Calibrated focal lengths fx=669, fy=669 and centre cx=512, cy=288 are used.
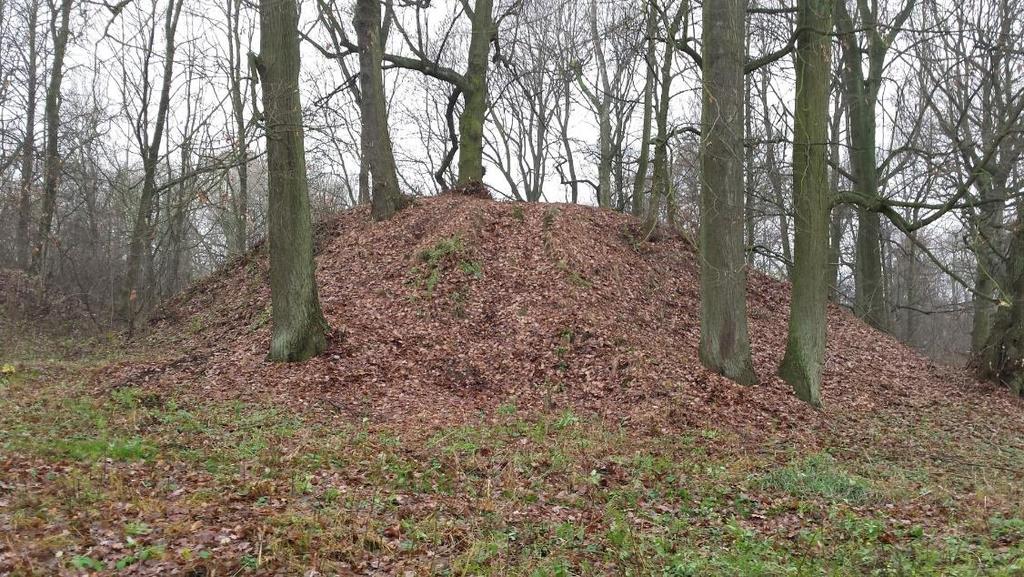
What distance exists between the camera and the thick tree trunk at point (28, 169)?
17.9m

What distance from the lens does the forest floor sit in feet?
15.6

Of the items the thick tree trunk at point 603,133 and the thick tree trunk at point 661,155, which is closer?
the thick tree trunk at point 661,155

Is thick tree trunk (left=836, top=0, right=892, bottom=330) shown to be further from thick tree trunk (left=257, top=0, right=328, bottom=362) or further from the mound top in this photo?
thick tree trunk (left=257, top=0, right=328, bottom=362)

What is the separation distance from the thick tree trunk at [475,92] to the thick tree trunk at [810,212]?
9.52 meters

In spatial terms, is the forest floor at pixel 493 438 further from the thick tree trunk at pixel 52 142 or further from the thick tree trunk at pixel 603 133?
the thick tree trunk at pixel 603 133

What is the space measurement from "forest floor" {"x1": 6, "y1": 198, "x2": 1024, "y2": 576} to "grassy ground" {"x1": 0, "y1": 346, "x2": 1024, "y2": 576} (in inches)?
1.2

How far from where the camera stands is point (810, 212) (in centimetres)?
1009

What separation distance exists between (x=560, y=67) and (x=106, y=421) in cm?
2015

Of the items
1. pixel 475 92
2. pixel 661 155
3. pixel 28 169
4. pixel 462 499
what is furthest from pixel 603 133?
pixel 462 499

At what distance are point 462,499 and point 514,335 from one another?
5.78m

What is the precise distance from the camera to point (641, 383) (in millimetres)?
9812

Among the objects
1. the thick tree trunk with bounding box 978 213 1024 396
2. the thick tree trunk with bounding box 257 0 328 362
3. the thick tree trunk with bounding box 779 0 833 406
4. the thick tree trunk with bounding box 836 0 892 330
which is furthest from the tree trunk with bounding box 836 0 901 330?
the thick tree trunk with bounding box 257 0 328 362

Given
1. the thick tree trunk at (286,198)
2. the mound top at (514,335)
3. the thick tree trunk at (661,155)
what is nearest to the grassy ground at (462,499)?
the mound top at (514,335)

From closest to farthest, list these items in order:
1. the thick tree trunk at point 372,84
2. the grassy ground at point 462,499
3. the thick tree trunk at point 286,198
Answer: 1. the grassy ground at point 462,499
2. the thick tree trunk at point 286,198
3. the thick tree trunk at point 372,84
